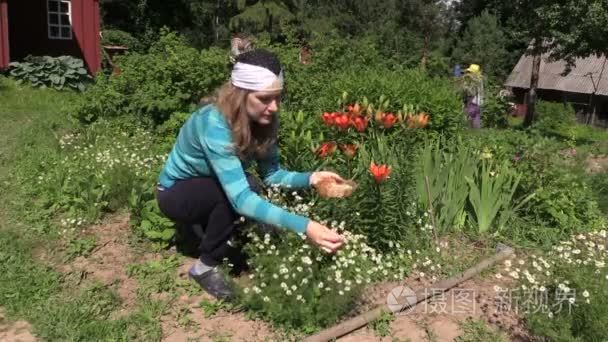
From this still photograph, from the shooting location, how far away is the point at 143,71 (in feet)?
20.3

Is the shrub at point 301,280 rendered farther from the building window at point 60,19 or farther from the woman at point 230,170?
the building window at point 60,19

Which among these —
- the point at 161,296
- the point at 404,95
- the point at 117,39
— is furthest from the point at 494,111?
the point at 117,39

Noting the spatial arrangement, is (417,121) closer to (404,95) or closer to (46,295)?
(404,95)

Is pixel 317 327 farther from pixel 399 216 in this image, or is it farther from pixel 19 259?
pixel 19 259

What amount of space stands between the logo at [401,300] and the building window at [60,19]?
1425 centimetres

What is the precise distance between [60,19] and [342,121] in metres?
13.7

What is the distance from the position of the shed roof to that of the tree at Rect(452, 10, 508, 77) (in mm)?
1766

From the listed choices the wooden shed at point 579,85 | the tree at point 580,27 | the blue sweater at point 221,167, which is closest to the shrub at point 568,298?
the blue sweater at point 221,167

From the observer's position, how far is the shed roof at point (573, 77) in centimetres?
3481

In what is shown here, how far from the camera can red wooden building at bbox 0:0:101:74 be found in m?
14.8

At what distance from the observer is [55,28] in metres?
15.0

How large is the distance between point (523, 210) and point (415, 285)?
1.27m

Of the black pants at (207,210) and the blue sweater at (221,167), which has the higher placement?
the blue sweater at (221,167)

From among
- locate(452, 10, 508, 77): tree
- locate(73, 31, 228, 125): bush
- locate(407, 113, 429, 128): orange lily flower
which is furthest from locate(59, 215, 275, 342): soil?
locate(452, 10, 508, 77): tree
